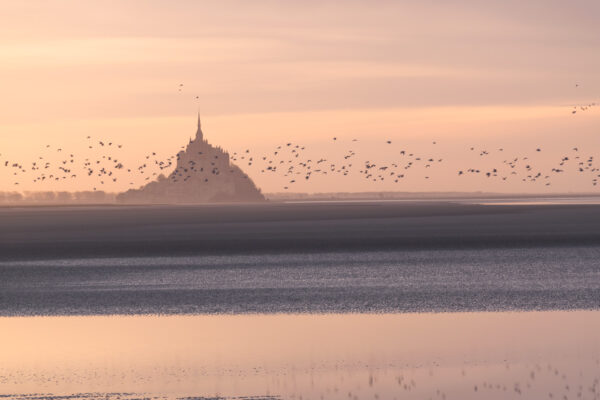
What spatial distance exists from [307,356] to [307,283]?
735 inches

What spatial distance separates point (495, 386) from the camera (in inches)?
901

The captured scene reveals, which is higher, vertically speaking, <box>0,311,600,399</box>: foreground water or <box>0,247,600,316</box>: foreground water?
<box>0,311,600,399</box>: foreground water

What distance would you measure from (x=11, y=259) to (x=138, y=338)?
35.9 meters

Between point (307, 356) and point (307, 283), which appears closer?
point (307, 356)

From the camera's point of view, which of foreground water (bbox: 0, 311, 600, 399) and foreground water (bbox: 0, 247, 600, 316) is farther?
foreground water (bbox: 0, 247, 600, 316)

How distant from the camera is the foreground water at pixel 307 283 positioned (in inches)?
1495

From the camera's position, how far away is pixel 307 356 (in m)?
27.0

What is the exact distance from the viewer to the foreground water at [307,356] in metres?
22.8

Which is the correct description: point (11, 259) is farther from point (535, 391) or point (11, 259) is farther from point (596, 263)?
point (535, 391)

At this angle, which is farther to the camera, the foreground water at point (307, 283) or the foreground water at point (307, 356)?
the foreground water at point (307, 283)

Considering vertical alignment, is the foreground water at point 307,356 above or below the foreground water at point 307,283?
above

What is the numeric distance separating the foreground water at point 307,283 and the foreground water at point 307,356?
9.98ft

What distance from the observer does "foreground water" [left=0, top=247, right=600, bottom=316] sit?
38.0m

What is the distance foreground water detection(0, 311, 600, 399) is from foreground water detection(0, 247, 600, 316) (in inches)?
120
